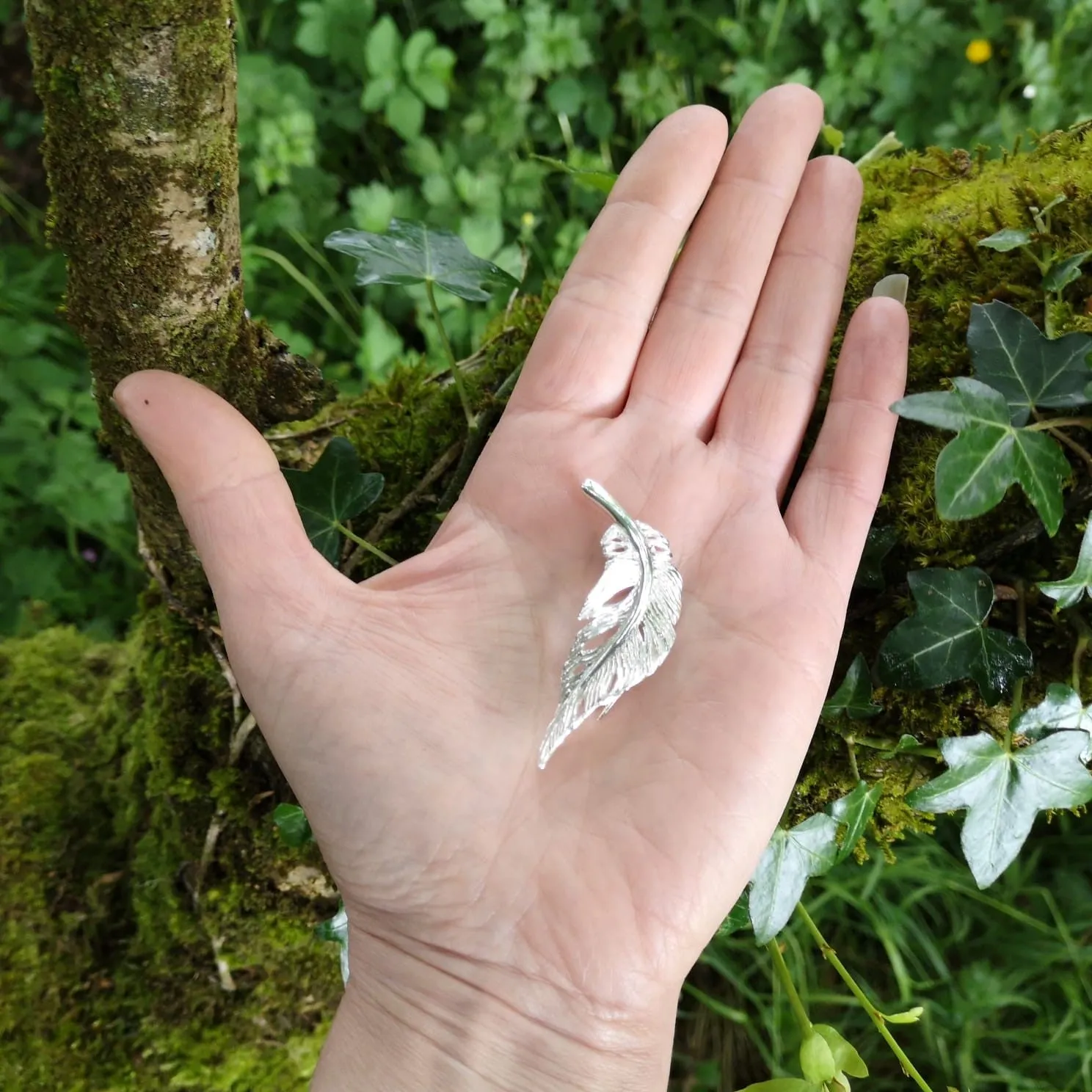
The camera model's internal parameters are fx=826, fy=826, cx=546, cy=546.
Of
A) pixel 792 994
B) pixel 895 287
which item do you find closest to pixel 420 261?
pixel 895 287

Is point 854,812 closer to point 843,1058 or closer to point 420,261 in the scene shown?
point 843,1058

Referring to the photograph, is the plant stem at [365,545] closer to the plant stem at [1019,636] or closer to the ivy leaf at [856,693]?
the ivy leaf at [856,693]

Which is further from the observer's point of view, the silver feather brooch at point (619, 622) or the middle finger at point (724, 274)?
the middle finger at point (724, 274)

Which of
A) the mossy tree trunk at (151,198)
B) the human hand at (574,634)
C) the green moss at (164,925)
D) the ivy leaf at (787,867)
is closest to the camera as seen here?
the mossy tree trunk at (151,198)

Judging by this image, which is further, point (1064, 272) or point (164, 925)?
point (164, 925)

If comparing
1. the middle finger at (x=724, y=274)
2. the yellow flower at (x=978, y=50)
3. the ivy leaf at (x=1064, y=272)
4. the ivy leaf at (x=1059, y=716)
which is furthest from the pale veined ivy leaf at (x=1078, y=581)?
the yellow flower at (x=978, y=50)

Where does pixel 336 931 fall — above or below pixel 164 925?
above

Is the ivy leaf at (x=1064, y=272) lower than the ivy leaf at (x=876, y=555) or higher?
higher
